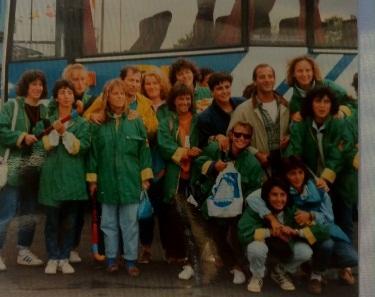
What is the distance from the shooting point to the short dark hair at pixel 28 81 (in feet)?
12.3

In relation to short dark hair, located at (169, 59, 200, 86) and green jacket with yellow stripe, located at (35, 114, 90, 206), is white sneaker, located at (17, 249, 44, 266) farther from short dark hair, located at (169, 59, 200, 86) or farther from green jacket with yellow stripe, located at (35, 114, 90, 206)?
short dark hair, located at (169, 59, 200, 86)

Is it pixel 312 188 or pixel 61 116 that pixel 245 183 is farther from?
pixel 61 116

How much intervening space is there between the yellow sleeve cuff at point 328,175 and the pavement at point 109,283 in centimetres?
56

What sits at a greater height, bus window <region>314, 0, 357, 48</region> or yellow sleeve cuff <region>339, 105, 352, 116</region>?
bus window <region>314, 0, 357, 48</region>

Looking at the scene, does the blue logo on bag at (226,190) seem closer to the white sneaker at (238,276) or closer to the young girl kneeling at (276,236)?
the young girl kneeling at (276,236)

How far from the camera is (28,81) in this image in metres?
3.76

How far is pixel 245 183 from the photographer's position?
380cm

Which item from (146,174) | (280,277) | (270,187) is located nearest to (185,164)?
(146,174)

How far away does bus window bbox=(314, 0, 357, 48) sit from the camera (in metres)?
3.77

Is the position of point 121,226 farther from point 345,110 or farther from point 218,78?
point 345,110

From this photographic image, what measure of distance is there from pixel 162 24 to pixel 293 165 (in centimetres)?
102

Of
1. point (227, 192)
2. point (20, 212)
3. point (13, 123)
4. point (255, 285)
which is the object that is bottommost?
point (255, 285)

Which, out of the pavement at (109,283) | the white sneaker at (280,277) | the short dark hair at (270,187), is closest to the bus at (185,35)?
the short dark hair at (270,187)

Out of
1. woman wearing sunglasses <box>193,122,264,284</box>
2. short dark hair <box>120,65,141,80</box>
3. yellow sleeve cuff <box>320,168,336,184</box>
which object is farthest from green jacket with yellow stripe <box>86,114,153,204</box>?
yellow sleeve cuff <box>320,168,336,184</box>
